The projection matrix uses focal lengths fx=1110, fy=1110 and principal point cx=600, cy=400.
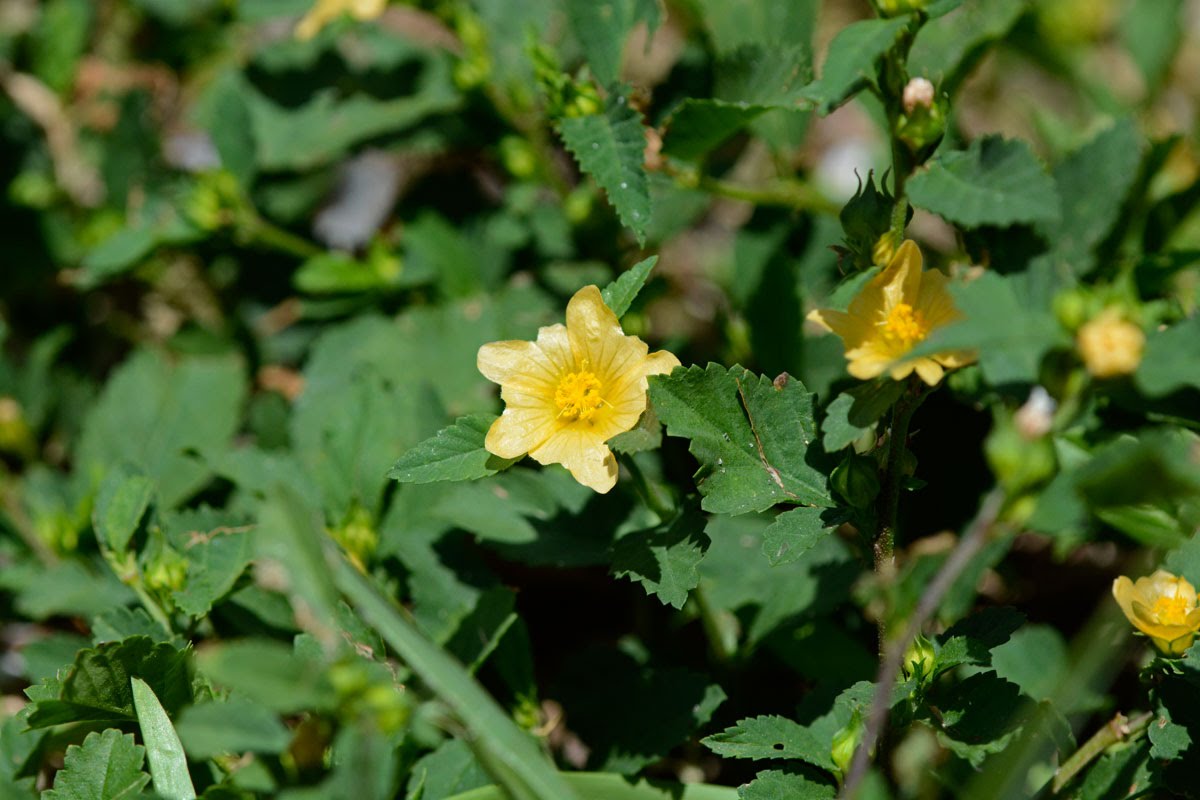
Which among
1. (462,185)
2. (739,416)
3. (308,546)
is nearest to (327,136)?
(462,185)

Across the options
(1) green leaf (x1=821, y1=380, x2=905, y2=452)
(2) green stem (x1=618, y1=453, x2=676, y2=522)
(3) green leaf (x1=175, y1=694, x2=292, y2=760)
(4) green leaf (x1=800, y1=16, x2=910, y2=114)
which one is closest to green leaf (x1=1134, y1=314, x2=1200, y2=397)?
(1) green leaf (x1=821, y1=380, x2=905, y2=452)

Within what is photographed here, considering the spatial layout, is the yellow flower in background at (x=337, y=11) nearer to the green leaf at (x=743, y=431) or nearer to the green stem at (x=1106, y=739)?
the green leaf at (x=743, y=431)

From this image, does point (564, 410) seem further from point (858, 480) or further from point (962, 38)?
point (962, 38)

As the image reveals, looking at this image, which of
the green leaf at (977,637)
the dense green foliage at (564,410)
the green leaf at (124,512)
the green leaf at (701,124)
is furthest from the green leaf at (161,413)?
the green leaf at (977,637)

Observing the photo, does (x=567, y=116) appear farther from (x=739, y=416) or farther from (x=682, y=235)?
(x=682, y=235)

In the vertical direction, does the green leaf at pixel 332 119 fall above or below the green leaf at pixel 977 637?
above
